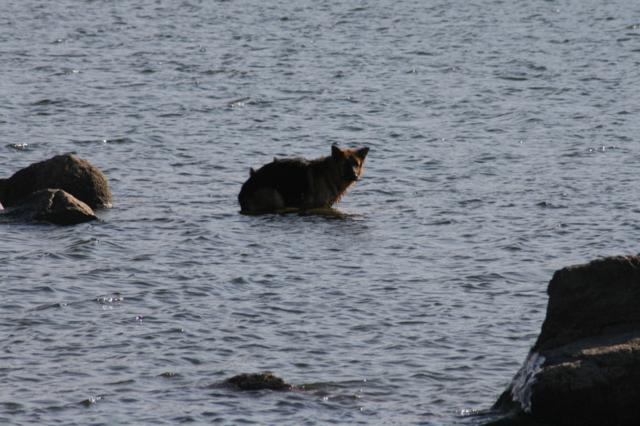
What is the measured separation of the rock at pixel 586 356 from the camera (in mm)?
11336

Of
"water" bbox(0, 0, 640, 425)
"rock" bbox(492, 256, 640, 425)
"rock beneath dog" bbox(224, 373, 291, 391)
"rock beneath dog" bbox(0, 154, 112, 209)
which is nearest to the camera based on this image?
"rock" bbox(492, 256, 640, 425)

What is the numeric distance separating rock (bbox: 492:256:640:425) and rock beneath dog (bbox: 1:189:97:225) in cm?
949

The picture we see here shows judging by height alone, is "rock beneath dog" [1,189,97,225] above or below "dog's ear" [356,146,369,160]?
below

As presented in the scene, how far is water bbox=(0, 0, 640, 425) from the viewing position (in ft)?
45.0

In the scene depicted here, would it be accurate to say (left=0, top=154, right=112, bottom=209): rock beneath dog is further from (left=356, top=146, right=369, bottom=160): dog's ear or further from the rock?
the rock

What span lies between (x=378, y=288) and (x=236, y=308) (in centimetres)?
189

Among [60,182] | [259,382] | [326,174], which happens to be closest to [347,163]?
[326,174]

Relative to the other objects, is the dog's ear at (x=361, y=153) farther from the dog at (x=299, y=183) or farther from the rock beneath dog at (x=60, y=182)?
the rock beneath dog at (x=60, y=182)

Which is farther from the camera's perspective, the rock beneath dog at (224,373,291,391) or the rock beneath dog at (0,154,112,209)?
the rock beneath dog at (0,154,112,209)

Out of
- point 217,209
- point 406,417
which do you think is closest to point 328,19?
point 217,209

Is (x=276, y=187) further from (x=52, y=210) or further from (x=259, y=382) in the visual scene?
(x=259, y=382)

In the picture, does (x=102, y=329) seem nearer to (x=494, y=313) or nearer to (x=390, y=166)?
(x=494, y=313)

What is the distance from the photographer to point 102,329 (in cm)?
1530

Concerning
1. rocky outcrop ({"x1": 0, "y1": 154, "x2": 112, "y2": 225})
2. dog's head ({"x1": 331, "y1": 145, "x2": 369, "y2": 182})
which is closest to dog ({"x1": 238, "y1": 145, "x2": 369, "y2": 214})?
dog's head ({"x1": 331, "y1": 145, "x2": 369, "y2": 182})
